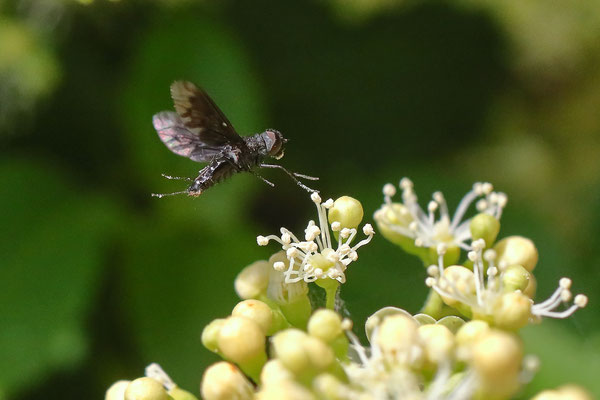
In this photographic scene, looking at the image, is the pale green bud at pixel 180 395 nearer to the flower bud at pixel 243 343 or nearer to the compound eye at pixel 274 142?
the flower bud at pixel 243 343

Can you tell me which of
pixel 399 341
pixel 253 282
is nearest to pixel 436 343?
pixel 399 341

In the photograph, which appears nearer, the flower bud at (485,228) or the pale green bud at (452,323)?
the pale green bud at (452,323)

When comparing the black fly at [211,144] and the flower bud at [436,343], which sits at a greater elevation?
the black fly at [211,144]

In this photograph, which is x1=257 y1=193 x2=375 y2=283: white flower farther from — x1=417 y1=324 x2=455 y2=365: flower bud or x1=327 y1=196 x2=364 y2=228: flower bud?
x1=417 y1=324 x2=455 y2=365: flower bud

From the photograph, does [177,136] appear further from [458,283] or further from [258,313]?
[458,283]

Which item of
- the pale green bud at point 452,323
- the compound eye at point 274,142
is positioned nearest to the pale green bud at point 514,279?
the pale green bud at point 452,323

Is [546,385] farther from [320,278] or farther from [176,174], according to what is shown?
[176,174]
